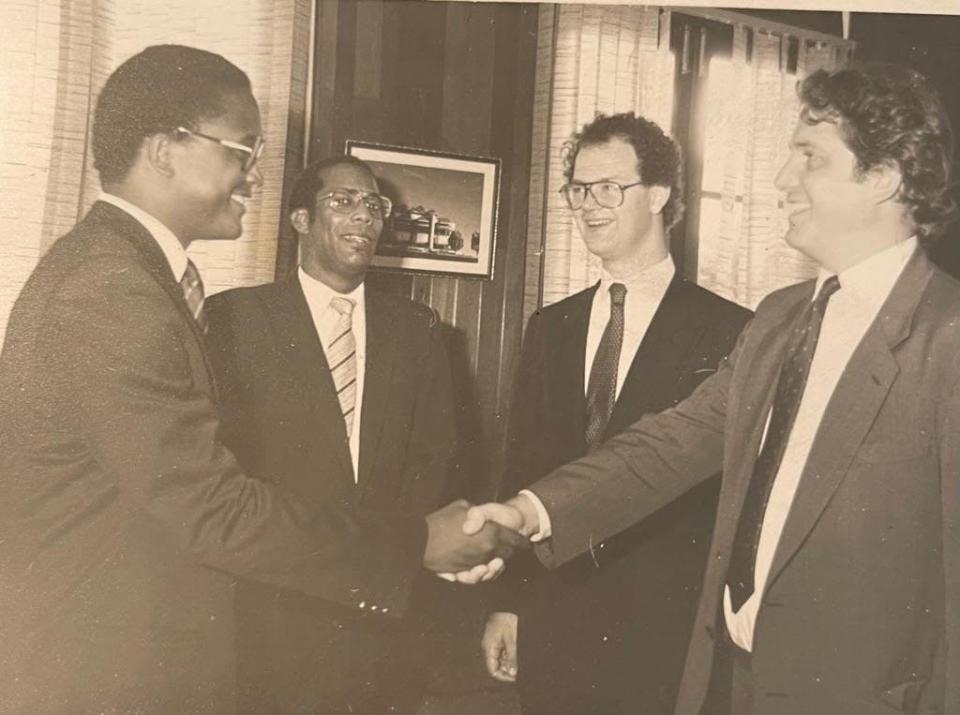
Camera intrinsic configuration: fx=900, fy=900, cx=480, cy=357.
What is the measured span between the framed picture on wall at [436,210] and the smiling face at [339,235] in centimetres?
2

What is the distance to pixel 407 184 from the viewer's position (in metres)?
1.47

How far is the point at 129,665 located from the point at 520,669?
62cm

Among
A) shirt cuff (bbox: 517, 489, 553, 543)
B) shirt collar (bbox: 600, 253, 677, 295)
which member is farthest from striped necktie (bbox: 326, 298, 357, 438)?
shirt collar (bbox: 600, 253, 677, 295)

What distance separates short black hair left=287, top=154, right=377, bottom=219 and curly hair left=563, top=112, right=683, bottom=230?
389 mm

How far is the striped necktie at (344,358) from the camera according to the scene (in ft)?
4.73

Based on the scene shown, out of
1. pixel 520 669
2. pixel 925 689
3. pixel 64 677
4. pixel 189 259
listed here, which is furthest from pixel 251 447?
pixel 925 689

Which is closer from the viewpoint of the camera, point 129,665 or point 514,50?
point 129,665

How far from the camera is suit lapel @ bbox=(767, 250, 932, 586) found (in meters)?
1.36

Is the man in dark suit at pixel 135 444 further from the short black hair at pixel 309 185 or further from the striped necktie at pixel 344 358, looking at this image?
the striped necktie at pixel 344 358

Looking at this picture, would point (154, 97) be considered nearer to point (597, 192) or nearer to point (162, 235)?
point (162, 235)

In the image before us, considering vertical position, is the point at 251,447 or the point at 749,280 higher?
the point at 749,280

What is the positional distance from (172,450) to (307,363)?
24 centimetres

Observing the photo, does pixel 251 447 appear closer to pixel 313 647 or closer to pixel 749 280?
pixel 313 647

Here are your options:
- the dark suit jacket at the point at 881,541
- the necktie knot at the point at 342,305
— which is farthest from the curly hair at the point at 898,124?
the necktie knot at the point at 342,305
